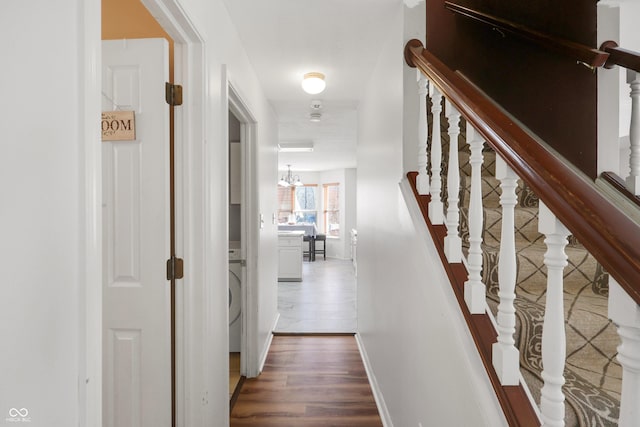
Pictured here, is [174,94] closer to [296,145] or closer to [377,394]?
[377,394]

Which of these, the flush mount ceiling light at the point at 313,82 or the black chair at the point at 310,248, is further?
the black chair at the point at 310,248

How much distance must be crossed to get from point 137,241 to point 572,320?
171 cm

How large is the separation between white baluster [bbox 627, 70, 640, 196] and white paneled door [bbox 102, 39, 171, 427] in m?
1.98

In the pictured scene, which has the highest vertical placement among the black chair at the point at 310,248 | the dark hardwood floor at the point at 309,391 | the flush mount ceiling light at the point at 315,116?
the flush mount ceiling light at the point at 315,116

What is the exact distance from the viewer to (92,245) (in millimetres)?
720

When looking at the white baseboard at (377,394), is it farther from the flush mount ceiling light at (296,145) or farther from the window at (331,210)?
the window at (331,210)

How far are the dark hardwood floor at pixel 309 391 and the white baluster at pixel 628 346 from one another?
1839 mm

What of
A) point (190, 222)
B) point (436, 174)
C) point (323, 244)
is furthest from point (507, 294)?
point (323, 244)

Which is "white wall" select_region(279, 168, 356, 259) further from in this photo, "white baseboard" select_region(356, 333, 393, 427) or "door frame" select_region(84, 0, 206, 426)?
"door frame" select_region(84, 0, 206, 426)

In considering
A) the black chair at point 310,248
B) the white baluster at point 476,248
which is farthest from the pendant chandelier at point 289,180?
the white baluster at point 476,248

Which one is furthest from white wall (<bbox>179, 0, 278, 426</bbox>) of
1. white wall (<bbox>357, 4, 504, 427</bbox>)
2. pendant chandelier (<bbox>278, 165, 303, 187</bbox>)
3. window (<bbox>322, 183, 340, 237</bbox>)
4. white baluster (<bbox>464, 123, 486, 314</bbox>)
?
window (<bbox>322, 183, 340, 237</bbox>)

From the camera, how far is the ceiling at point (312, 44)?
1724mm

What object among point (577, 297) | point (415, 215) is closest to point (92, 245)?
point (415, 215)

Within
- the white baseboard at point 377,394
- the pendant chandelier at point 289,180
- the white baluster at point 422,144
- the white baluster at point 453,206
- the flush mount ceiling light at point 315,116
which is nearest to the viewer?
the white baluster at point 453,206
